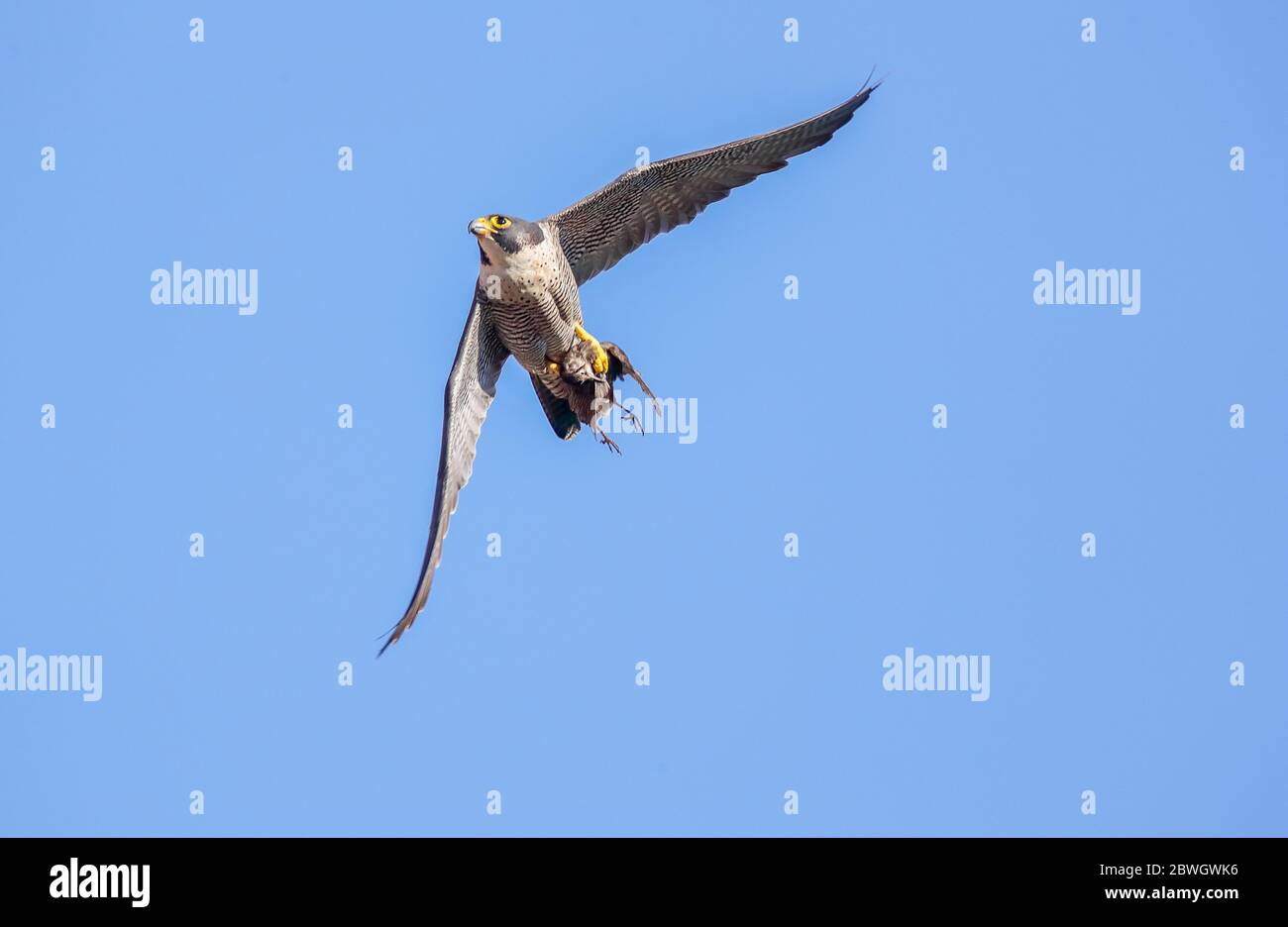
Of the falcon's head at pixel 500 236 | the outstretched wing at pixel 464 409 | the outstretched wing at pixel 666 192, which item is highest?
the outstretched wing at pixel 666 192

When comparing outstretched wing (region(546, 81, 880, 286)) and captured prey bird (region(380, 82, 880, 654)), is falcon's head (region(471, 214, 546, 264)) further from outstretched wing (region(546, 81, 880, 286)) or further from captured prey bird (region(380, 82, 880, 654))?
outstretched wing (region(546, 81, 880, 286))

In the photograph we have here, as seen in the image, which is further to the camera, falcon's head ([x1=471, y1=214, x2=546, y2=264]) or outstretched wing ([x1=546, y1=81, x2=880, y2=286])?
outstretched wing ([x1=546, y1=81, x2=880, y2=286])

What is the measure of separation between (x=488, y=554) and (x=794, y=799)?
14.8 ft

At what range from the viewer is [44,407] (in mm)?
21406

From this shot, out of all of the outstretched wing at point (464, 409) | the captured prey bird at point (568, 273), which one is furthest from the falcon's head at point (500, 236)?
the outstretched wing at point (464, 409)

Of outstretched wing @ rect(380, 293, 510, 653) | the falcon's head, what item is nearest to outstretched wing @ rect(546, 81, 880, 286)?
the falcon's head

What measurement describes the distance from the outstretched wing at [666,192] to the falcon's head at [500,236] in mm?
724

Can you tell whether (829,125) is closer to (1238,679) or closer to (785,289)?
(785,289)

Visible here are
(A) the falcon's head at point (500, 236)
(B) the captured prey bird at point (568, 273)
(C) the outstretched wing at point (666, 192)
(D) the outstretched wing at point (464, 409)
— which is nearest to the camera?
(D) the outstretched wing at point (464, 409)

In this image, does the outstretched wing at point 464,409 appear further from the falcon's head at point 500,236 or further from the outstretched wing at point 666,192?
the outstretched wing at point 666,192

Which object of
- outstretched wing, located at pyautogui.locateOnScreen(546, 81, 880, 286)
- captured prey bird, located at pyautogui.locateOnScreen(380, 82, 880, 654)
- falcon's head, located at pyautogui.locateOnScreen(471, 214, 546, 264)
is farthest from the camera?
outstretched wing, located at pyautogui.locateOnScreen(546, 81, 880, 286)

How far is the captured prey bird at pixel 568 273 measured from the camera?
15594 millimetres

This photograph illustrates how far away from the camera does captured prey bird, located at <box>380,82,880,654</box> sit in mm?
15594
